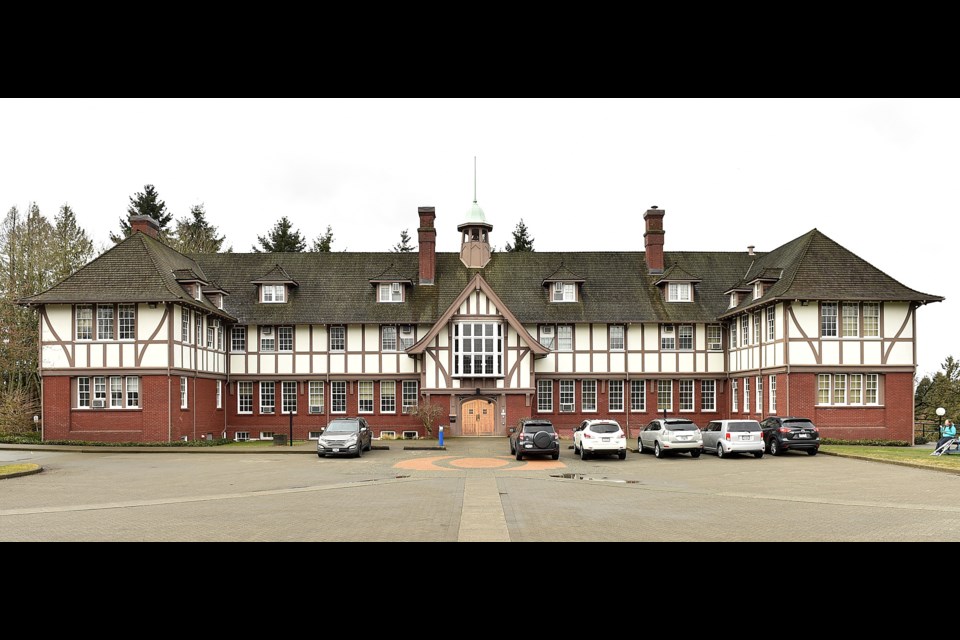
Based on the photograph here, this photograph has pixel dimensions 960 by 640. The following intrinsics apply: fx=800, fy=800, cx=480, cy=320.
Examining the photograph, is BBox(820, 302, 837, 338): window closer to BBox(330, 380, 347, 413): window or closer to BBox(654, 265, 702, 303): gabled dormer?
BBox(654, 265, 702, 303): gabled dormer

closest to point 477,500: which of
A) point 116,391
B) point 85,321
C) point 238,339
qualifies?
point 116,391

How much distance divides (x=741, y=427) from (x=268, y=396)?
2595cm

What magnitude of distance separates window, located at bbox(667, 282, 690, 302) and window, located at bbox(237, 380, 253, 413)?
24.2 m

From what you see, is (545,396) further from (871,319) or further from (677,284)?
(871,319)

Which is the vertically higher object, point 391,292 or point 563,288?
point 563,288

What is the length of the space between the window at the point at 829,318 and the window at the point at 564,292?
45.2 ft

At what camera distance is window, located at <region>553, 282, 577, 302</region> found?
45812 mm

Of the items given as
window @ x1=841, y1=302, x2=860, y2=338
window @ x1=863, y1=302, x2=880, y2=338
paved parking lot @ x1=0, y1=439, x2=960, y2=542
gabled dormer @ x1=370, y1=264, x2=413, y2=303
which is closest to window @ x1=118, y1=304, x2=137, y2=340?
paved parking lot @ x1=0, y1=439, x2=960, y2=542

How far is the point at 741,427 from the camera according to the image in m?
30.2

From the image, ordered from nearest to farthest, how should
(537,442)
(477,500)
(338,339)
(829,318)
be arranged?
(477,500)
(537,442)
(829,318)
(338,339)

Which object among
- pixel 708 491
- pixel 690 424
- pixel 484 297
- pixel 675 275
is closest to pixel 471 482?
pixel 708 491

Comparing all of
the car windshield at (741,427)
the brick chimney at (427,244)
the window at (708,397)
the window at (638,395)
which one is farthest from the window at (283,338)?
the car windshield at (741,427)

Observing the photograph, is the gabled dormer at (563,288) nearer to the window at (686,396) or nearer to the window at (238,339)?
the window at (686,396)

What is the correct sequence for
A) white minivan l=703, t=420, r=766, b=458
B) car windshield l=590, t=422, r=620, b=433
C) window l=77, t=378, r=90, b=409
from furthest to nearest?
window l=77, t=378, r=90, b=409 < white minivan l=703, t=420, r=766, b=458 < car windshield l=590, t=422, r=620, b=433
